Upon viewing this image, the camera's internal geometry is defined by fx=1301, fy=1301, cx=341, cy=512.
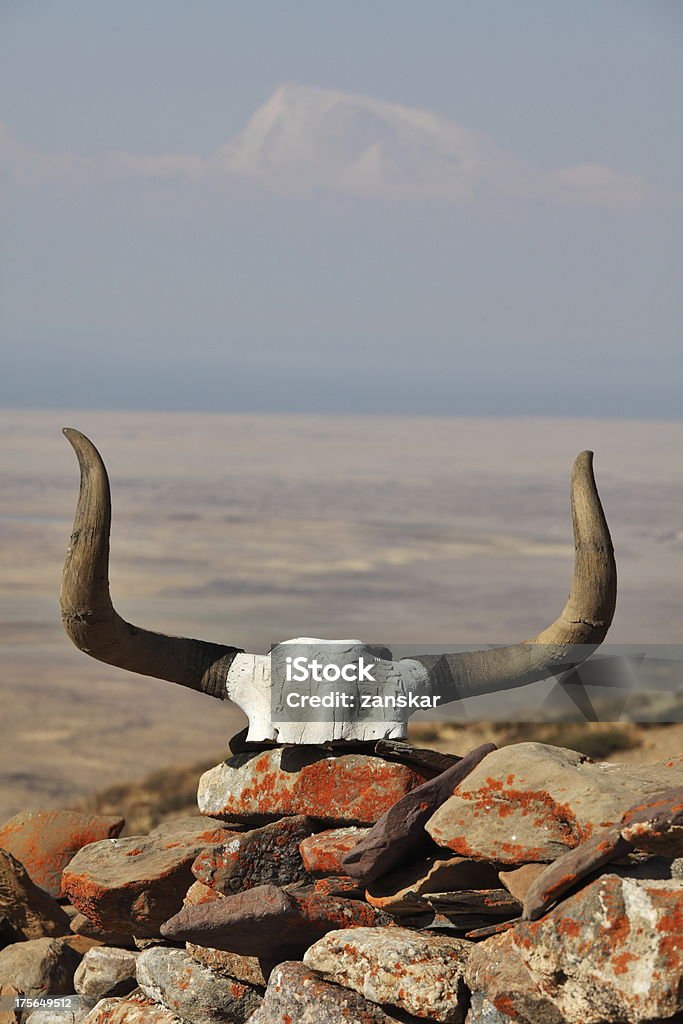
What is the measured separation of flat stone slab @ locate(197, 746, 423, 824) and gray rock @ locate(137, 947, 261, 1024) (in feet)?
3.56

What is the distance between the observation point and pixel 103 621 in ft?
28.0

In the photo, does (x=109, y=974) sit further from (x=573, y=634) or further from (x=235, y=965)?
(x=573, y=634)

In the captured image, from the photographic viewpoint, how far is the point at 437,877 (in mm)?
7531

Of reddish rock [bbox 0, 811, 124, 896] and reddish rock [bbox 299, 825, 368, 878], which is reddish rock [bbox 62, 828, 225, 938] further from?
reddish rock [bbox 0, 811, 124, 896]

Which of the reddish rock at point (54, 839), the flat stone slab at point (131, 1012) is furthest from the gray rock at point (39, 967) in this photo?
the reddish rock at point (54, 839)

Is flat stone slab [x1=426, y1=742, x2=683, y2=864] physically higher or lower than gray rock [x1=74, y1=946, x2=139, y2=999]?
higher

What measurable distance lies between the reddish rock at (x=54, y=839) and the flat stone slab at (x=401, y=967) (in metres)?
5.19

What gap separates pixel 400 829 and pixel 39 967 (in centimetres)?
438

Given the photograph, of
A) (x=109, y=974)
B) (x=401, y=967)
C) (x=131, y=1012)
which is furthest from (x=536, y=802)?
(x=109, y=974)

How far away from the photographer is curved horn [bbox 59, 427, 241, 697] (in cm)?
839

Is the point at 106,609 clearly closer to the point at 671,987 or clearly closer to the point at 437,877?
the point at 437,877

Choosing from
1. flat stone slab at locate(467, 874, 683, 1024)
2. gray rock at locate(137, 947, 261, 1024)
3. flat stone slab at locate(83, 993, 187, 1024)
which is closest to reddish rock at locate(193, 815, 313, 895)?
gray rock at locate(137, 947, 261, 1024)

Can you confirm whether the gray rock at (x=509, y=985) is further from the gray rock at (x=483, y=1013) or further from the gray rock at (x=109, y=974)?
the gray rock at (x=109, y=974)

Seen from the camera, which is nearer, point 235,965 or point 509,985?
point 509,985
